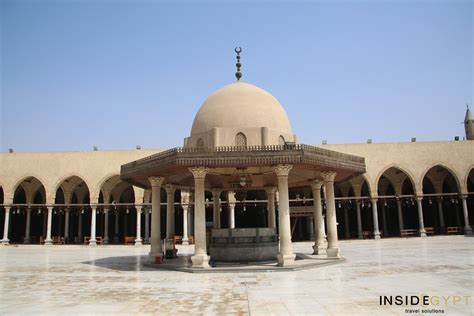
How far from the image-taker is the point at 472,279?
36.5 feet

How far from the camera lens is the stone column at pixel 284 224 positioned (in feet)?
48.0

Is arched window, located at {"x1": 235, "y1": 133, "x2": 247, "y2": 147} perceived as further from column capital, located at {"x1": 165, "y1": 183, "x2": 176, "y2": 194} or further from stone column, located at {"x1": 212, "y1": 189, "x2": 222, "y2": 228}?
stone column, located at {"x1": 212, "y1": 189, "x2": 222, "y2": 228}

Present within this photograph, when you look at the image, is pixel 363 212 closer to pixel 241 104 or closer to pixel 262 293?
pixel 241 104

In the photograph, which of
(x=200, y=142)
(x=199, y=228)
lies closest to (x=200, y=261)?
(x=199, y=228)

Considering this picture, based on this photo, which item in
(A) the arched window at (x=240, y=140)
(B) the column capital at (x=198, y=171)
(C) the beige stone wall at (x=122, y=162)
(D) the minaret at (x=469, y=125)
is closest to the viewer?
(B) the column capital at (x=198, y=171)

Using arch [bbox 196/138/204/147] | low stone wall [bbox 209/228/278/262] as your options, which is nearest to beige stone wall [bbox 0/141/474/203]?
arch [bbox 196/138/204/147]

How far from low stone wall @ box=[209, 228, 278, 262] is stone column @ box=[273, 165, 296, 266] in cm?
213

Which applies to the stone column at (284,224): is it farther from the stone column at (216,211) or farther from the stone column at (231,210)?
the stone column at (231,210)

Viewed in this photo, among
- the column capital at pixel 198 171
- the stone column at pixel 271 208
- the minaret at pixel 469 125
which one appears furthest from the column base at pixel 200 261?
the minaret at pixel 469 125

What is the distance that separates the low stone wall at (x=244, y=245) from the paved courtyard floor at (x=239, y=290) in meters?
3.01

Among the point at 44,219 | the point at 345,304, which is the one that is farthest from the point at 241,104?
the point at 44,219

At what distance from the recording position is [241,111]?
17531 mm

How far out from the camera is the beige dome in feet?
57.2

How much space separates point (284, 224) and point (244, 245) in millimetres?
2597
